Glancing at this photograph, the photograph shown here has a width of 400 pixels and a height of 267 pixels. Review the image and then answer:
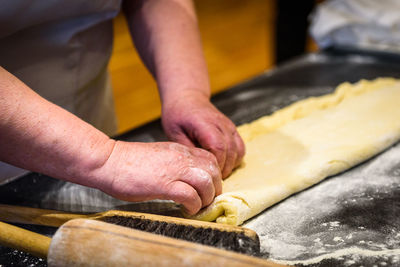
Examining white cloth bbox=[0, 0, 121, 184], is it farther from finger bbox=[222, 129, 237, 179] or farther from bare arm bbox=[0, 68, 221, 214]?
finger bbox=[222, 129, 237, 179]

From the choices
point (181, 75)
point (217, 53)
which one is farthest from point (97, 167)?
point (217, 53)

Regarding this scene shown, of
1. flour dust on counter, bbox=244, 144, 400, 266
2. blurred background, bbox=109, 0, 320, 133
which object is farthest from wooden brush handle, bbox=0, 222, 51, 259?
blurred background, bbox=109, 0, 320, 133

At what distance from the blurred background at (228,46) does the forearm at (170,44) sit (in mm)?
1590

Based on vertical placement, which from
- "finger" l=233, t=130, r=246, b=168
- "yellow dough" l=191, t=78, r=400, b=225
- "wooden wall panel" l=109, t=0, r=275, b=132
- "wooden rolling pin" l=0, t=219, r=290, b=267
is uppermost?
"wooden rolling pin" l=0, t=219, r=290, b=267

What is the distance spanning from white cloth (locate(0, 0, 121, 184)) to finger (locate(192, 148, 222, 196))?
54cm

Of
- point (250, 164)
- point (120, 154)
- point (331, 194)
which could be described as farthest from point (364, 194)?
point (120, 154)

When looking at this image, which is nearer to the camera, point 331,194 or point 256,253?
point 256,253

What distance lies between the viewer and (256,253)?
748mm

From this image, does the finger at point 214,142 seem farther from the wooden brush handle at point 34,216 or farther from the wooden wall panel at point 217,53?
the wooden wall panel at point 217,53

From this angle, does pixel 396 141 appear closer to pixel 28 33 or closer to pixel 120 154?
pixel 120 154

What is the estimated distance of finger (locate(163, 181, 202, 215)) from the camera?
873 mm

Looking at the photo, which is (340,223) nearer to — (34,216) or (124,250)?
(124,250)

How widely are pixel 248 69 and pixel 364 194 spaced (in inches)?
122

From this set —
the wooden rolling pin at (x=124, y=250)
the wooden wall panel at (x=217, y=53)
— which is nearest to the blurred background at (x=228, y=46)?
the wooden wall panel at (x=217, y=53)
